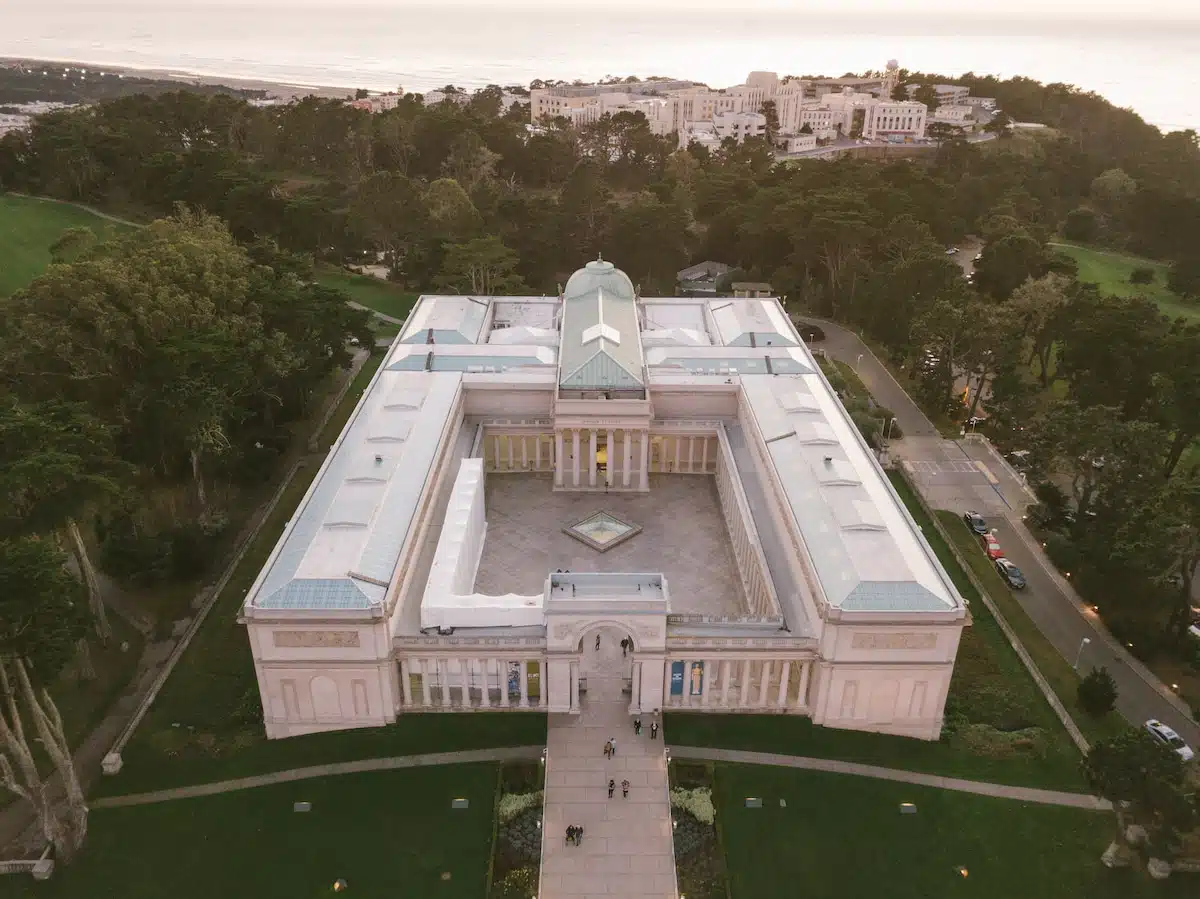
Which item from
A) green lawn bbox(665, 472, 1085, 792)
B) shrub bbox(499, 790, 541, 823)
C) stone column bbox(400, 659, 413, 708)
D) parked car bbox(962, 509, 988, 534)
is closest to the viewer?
shrub bbox(499, 790, 541, 823)

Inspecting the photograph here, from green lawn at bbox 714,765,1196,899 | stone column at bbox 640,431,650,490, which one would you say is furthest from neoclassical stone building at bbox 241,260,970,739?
green lawn at bbox 714,765,1196,899

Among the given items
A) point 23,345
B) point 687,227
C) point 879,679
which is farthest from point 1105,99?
point 23,345

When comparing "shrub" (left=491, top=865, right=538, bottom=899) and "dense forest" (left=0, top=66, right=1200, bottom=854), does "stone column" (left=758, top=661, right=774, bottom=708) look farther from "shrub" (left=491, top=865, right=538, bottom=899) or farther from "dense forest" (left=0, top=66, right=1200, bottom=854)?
"dense forest" (left=0, top=66, right=1200, bottom=854)

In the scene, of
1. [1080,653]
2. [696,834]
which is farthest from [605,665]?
[1080,653]

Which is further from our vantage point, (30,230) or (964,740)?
(30,230)

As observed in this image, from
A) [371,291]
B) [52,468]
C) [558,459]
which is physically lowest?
[558,459]

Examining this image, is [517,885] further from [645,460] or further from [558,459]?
[645,460]

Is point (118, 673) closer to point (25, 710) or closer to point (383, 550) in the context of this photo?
point (25, 710)
